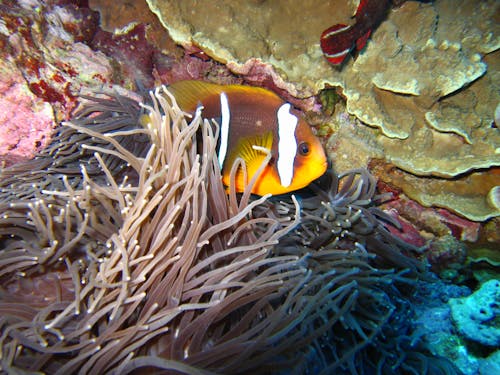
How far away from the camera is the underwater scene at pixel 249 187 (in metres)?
1.47

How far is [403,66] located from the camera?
9.31ft

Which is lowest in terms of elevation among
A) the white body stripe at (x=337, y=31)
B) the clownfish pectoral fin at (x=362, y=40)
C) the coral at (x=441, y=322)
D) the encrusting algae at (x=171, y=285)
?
the coral at (x=441, y=322)

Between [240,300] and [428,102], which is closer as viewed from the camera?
[240,300]

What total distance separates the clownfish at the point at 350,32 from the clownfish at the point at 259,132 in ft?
2.95

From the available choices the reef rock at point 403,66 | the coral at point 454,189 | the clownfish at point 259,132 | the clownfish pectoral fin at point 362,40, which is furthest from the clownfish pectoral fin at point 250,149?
the clownfish pectoral fin at point 362,40

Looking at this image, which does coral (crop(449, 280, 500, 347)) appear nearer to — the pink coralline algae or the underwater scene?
the underwater scene

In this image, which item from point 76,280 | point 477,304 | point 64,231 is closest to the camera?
point 76,280

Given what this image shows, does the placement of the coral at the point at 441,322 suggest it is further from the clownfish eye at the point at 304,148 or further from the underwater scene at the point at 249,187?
the clownfish eye at the point at 304,148

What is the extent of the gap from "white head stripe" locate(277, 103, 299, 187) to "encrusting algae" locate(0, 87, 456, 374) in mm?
314

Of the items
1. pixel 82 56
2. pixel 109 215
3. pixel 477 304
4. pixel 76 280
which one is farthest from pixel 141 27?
pixel 477 304

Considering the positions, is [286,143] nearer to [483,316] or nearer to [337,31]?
[337,31]

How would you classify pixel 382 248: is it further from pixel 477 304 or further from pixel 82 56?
pixel 82 56

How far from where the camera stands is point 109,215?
179 centimetres

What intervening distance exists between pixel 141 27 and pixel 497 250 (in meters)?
3.81
